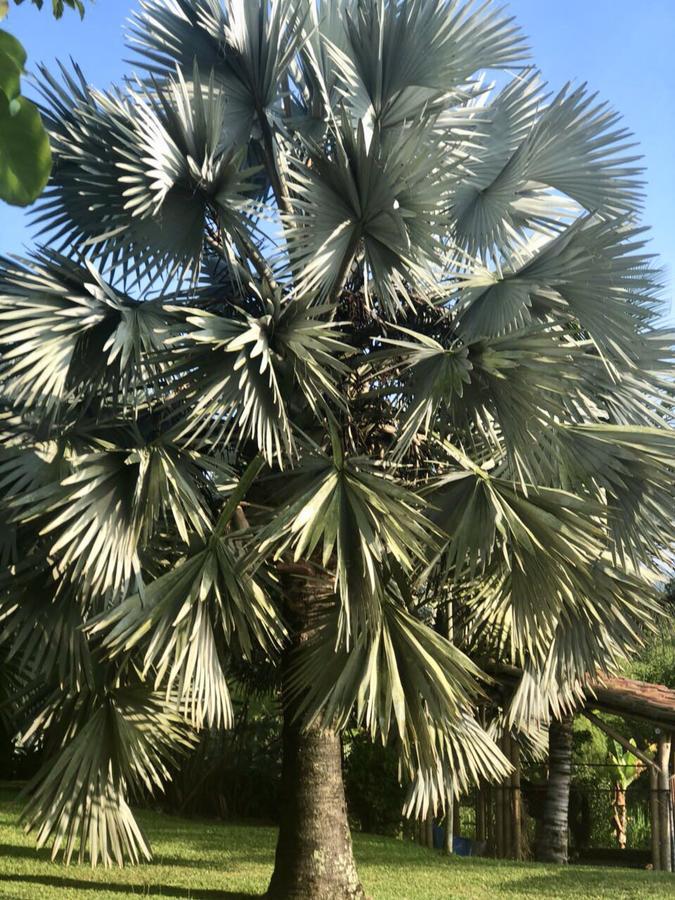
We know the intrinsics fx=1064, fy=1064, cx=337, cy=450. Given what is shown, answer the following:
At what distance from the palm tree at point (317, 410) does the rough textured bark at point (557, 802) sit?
4.19m

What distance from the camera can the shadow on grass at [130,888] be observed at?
8.59m

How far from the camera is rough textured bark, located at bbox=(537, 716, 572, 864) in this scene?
1287cm

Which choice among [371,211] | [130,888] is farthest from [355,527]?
[130,888]

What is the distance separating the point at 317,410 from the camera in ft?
23.8

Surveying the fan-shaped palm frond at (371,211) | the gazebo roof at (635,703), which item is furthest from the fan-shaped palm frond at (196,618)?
the gazebo roof at (635,703)

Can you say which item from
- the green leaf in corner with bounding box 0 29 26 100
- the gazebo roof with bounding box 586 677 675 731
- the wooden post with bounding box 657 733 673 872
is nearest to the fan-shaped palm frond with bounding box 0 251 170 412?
the green leaf in corner with bounding box 0 29 26 100

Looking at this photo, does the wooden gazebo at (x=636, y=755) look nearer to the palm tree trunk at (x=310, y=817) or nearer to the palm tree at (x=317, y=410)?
the palm tree at (x=317, y=410)

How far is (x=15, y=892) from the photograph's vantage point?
8.30 m

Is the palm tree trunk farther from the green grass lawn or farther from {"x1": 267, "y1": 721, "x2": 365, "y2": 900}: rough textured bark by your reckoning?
the green grass lawn

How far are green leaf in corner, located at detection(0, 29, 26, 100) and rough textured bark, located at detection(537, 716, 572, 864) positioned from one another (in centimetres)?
1275

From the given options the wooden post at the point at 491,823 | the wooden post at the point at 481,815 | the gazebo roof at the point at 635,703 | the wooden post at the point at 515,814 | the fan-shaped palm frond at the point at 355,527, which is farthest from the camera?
the wooden post at the point at 481,815

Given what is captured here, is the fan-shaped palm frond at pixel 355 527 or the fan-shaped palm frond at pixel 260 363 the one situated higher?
the fan-shaped palm frond at pixel 260 363

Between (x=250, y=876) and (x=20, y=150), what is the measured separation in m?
9.86

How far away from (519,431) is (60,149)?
13.4 feet
